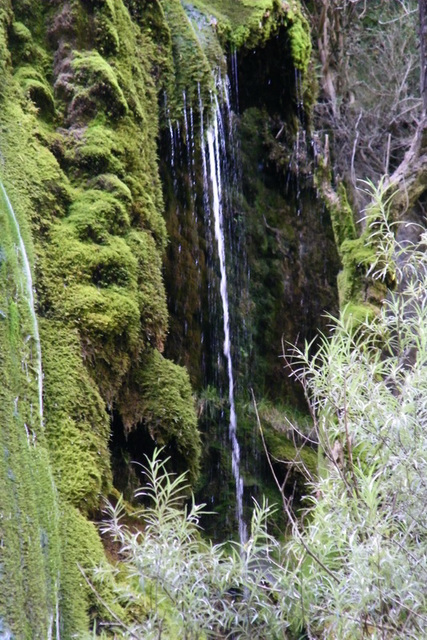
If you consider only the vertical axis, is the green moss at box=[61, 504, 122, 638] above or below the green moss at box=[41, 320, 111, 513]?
below

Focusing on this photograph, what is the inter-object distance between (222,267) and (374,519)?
5.52 meters

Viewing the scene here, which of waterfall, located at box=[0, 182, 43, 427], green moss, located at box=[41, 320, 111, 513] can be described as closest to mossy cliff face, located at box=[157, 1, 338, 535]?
waterfall, located at box=[0, 182, 43, 427]

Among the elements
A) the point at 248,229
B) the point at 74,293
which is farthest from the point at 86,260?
the point at 248,229

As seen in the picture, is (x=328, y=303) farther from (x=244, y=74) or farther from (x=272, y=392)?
(x=244, y=74)

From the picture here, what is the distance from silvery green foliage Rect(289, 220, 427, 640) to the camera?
88.1 inches

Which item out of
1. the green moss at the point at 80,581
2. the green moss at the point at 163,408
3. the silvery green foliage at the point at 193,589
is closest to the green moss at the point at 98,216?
→ the green moss at the point at 163,408

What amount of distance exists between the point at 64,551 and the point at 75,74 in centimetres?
291

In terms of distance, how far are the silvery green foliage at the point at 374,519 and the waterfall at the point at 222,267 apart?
13.1ft

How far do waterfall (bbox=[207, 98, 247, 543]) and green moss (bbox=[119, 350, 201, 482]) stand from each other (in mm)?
2320

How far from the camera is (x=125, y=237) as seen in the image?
439cm

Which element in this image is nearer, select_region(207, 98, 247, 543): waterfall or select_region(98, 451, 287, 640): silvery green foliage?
select_region(98, 451, 287, 640): silvery green foliage

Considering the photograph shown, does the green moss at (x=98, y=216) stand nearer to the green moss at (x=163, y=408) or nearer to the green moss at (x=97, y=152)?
the green moss at (x=97, y=152)

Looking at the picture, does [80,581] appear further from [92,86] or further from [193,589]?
[92,86]

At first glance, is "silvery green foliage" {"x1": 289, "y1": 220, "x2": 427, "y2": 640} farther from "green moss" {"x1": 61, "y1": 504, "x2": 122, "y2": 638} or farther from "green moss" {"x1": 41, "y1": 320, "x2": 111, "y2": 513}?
"green moss" {"x1": 41, "y1": 320, "x2": 111, "y2": 513}
